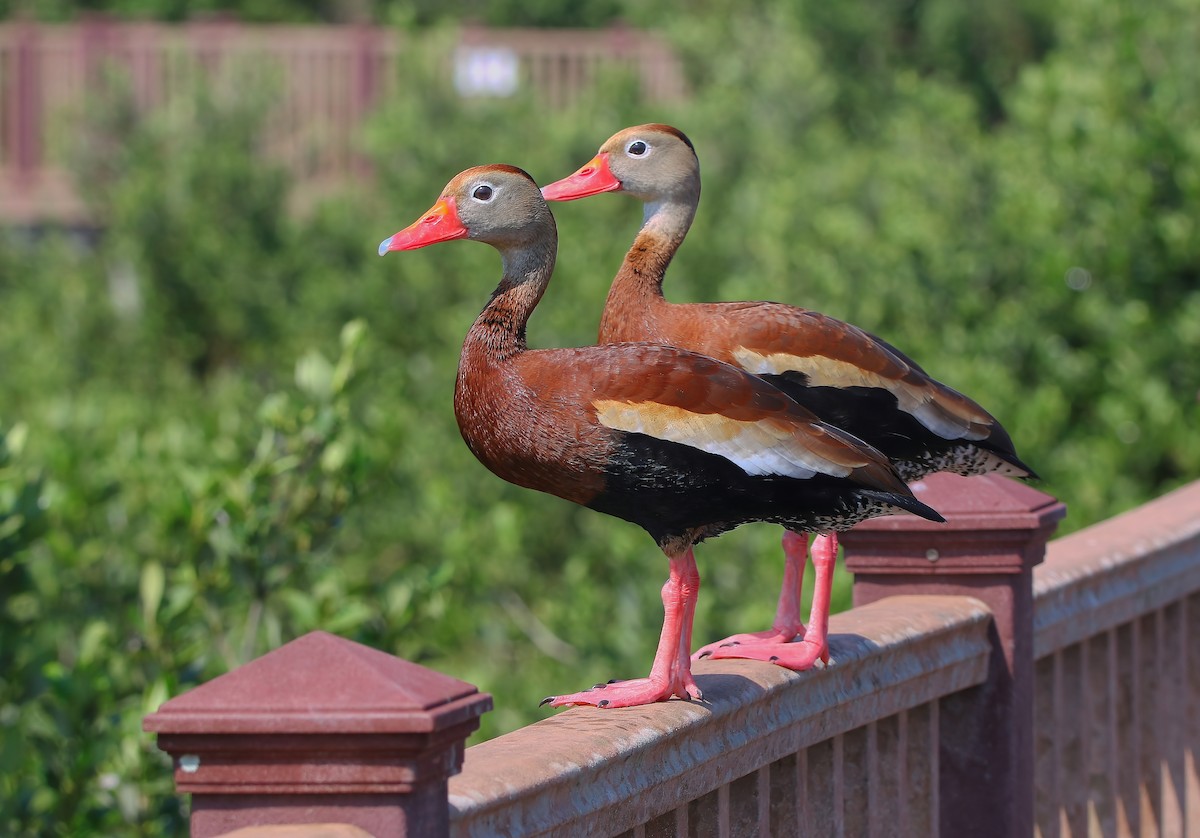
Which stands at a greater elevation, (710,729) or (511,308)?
(511,308)

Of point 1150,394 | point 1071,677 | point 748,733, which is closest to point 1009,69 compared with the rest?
Result: point 1150,394

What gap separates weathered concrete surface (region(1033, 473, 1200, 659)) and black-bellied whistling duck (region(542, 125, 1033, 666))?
302 mm

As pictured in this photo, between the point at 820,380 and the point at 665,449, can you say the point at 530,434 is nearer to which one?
the point at 665,449

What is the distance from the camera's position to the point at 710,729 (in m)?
2.83

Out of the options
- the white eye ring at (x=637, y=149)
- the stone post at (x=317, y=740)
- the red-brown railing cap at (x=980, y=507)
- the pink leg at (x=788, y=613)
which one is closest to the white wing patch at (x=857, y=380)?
the red-brown railing cap at (x=980, y=507)

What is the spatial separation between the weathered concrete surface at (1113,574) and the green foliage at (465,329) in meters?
2.20

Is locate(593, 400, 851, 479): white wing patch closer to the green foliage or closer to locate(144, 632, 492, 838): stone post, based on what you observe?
locate(144, 632, 492, 838): stone post

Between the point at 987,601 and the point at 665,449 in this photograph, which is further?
the point at 987,601

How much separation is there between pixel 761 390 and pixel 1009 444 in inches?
35.8

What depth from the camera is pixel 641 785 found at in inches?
103

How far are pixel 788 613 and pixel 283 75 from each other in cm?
1409

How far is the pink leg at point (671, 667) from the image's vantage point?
2893 mm

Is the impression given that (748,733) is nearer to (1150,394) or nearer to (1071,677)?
(1071,677)

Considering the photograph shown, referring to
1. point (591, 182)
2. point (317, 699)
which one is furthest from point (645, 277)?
point (317, 699)
